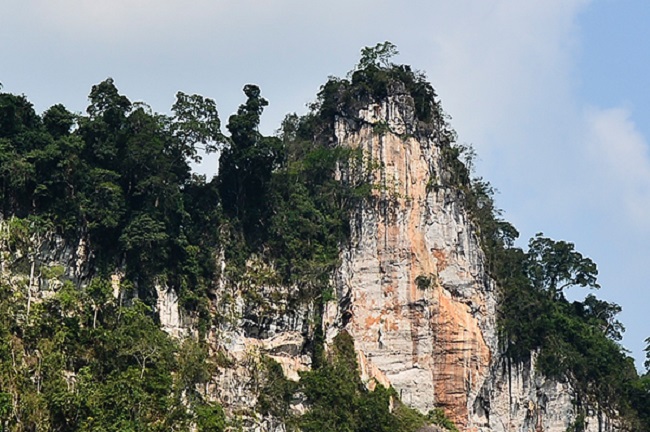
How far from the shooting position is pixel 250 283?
1517 inches

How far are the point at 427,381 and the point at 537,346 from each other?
17.0 ft

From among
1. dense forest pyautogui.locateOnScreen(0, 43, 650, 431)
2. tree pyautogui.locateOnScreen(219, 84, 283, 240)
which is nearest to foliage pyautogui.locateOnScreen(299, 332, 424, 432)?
dense forest pyautogui.locateOnScreen(0, 43, 650, 431)

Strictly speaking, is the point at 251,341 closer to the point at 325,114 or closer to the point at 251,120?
the point at 251,120

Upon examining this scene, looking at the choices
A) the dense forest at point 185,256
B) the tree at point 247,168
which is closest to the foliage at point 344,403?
the dense forest at point 185,256

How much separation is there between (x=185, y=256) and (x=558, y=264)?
17.0 meters

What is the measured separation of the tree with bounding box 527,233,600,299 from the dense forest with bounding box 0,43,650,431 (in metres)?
1.05

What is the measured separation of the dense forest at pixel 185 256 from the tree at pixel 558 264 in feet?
3.43

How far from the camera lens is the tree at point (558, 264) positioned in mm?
47250

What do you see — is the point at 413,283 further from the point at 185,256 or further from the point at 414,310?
the point at 185,256

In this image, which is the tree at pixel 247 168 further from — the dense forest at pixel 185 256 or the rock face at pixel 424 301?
the rock face at pixel 424 301

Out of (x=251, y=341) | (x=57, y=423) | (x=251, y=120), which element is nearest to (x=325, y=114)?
(x=251, y=120)

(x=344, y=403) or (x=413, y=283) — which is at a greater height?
(x=413, y=283)

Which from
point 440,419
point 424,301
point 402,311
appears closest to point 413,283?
point 424,301

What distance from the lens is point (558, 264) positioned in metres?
47.4
